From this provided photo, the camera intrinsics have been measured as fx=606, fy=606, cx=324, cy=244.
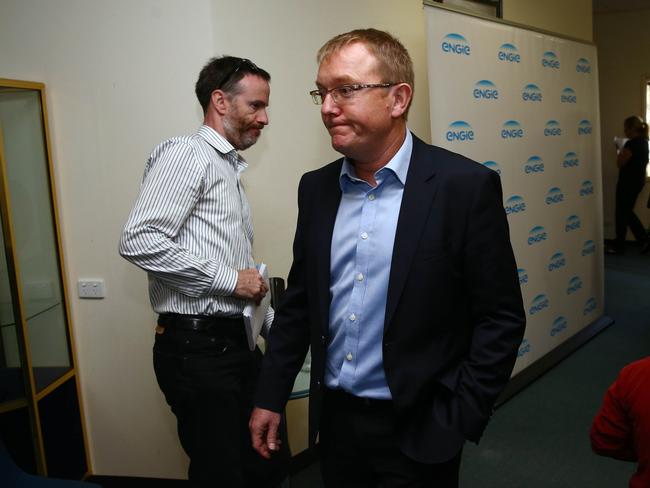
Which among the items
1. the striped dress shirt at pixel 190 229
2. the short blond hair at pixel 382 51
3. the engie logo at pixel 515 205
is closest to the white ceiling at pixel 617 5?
the engie logo at pixel 515 205

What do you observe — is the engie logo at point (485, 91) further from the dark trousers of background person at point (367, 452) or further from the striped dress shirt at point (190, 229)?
the dark trousers of background person at point (367, 452)

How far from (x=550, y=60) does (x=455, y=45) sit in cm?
131

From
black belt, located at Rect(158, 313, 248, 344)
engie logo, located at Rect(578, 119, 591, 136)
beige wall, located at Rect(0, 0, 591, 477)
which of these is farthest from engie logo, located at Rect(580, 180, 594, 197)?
black belt, located at Rect(158, 313, 248, 344)

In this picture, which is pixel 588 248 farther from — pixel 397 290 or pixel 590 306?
pixel 397 290

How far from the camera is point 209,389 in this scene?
197cm

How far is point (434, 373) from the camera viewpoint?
4.58 feet

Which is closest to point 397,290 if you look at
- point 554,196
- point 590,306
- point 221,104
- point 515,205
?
point 221,104

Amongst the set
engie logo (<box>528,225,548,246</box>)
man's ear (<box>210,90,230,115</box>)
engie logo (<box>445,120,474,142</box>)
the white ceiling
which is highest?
the white ceiling

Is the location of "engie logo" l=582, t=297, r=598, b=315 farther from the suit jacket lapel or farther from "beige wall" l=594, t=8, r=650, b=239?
"beige wall" l=594, t=8, r=650, b=239

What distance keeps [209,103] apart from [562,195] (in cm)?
307

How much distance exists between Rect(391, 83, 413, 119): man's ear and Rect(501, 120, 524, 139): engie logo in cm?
232

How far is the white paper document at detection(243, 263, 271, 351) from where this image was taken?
77.5 inches

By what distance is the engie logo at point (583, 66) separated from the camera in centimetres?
461

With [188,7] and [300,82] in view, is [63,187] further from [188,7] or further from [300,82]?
[300,82]
